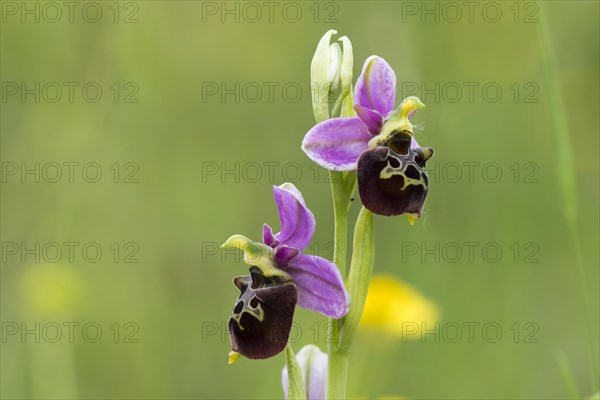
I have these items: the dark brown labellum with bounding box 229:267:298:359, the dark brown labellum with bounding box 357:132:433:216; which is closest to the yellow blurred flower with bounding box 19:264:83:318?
the dark brown labellum with bounding box 229:267:298:359

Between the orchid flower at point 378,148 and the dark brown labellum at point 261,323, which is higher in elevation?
the orchid flower at point 378,148

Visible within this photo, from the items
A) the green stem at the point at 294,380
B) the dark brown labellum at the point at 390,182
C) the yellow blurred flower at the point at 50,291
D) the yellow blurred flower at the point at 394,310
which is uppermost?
the dark brown labellum at the point at 390,182

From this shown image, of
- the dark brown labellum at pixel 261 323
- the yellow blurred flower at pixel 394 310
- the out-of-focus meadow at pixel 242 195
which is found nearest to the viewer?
the dark brown labellum at pixel 261 323

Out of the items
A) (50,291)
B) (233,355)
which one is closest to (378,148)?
(233,355)

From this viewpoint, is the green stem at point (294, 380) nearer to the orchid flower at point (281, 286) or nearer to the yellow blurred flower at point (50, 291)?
the orchid flower at point (281, 286)

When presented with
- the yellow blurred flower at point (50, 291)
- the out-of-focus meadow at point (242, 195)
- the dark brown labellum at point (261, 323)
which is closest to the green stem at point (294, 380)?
the dark brown labellum at point (261, 323)

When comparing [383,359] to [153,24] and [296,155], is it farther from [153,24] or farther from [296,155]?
[153,24]

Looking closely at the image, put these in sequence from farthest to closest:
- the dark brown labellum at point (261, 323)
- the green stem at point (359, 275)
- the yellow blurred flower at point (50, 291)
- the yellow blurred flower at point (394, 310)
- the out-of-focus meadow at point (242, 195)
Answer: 1. the out-of-focus meadow at point (242, 195)
2. the yellow blurred flower at point (50, 291)
3. the yellow blurred flower at point (394, 310)
4. the green stem at point (359, 275)
5. the dark brown labellum at point (261, 323)

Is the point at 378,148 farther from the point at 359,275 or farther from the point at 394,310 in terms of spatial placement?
the point at 394,310
